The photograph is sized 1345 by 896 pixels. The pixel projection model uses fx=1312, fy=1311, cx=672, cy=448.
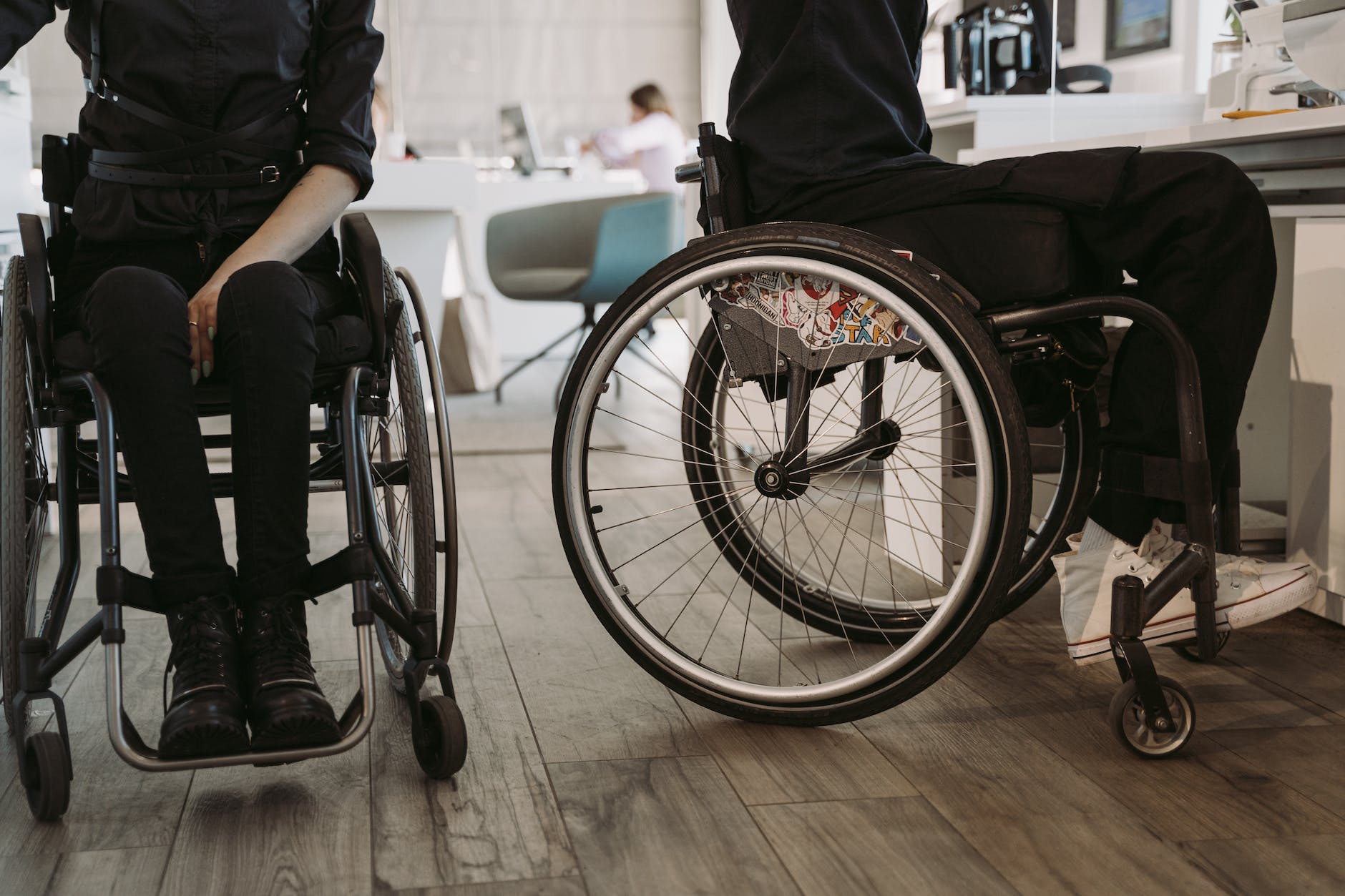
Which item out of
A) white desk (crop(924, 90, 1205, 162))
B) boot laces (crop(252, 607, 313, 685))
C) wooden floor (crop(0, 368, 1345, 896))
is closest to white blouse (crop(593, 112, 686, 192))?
white desk (crop(924, 90, 1205, 162))

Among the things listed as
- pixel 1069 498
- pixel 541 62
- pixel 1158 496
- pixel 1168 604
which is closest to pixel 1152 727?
pixel 1168 604

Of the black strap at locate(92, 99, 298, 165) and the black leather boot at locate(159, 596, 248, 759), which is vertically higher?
the black strap at locate(92, 99, 298, 165)

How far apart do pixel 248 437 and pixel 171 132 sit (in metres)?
0.40

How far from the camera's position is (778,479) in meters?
1.36

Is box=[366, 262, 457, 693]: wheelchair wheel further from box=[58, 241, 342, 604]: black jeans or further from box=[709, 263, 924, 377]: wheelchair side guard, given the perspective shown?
box=[709, 263, 924, 377]: wheelchair side guard

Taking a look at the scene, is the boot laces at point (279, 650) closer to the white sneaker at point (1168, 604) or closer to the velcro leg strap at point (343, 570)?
the velcro leg strap at point (343, 570)

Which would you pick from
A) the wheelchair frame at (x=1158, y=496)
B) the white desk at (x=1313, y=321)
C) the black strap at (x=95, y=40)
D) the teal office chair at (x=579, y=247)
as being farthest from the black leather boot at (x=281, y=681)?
the teal office chair at (x=579, y=247)

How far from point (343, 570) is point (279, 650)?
3.7 inches

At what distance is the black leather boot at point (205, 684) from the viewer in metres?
1.13

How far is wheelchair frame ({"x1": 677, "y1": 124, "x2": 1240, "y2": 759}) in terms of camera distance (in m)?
1.24

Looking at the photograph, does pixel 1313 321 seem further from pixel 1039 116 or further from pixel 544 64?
pixel 544 64

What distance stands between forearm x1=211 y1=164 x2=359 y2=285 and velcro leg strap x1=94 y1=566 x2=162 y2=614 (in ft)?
1.02

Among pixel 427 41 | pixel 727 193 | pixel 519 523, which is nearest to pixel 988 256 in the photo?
pixel 727 193

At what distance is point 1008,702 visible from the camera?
4.88 ft
